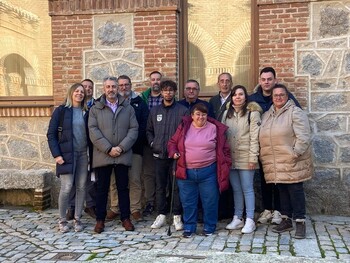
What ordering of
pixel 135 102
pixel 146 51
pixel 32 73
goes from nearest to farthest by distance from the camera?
pixel 135 102 < pixel 146 51 < pixel 32 73

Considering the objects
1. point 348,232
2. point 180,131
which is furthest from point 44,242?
point 348,232

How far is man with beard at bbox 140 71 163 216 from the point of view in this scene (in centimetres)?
626

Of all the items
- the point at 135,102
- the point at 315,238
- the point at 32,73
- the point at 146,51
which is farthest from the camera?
the point at 32,73

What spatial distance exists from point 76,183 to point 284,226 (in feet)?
8.75

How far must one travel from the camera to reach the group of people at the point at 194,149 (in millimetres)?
5336

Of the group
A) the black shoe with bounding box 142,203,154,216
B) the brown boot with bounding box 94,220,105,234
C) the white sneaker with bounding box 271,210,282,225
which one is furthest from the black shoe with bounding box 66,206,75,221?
the white sneaker with bounding box 271,210,282,225

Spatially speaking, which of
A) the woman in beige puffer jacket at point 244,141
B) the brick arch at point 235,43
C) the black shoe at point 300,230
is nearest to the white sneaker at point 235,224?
the woman in beige puffer jacket at point 244,141

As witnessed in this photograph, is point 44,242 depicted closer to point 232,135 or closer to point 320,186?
point 232,135

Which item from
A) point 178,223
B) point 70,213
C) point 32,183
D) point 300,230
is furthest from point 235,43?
point 32,183

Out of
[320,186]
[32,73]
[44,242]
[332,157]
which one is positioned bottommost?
[44,242]

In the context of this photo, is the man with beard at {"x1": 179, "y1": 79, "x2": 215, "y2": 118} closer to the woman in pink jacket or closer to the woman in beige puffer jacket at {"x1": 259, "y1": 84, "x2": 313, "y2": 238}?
the woman in pink jacket

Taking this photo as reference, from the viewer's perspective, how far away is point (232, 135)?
5.55m

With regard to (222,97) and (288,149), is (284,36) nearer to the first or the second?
(222,97)

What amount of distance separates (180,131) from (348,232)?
7.88ft
